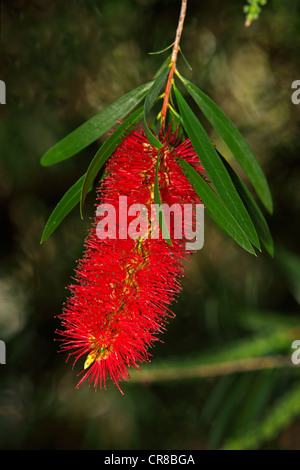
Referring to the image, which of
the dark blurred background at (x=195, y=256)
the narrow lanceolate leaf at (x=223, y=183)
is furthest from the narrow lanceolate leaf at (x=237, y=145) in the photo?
the dark blurred background at (x=195, y=256)

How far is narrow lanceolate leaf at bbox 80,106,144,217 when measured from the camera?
0.43m

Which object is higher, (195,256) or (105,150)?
(195,256)

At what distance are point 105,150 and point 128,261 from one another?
12 cm

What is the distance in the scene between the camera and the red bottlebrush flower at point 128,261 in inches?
18.5

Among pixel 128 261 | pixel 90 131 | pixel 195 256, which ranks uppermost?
pixel 195 256

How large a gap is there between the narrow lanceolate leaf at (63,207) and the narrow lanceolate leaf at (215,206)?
0.11 metres

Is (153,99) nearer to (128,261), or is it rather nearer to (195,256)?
(128,261)

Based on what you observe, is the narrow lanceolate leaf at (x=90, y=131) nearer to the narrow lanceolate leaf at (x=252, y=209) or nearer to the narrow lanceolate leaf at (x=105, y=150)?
the narrow lanceolate leaf at (x=105, y=150)

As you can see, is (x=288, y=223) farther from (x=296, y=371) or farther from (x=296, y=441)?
(x=296, y=441)

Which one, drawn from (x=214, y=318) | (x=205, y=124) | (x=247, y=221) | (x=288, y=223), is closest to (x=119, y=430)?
(x=214, y=318)

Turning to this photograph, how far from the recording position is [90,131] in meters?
0.46

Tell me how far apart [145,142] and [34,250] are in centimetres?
62

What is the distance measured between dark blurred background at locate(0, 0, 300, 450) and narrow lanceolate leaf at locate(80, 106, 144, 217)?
42 cm

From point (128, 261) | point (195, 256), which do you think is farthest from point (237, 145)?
point (195, 256)
